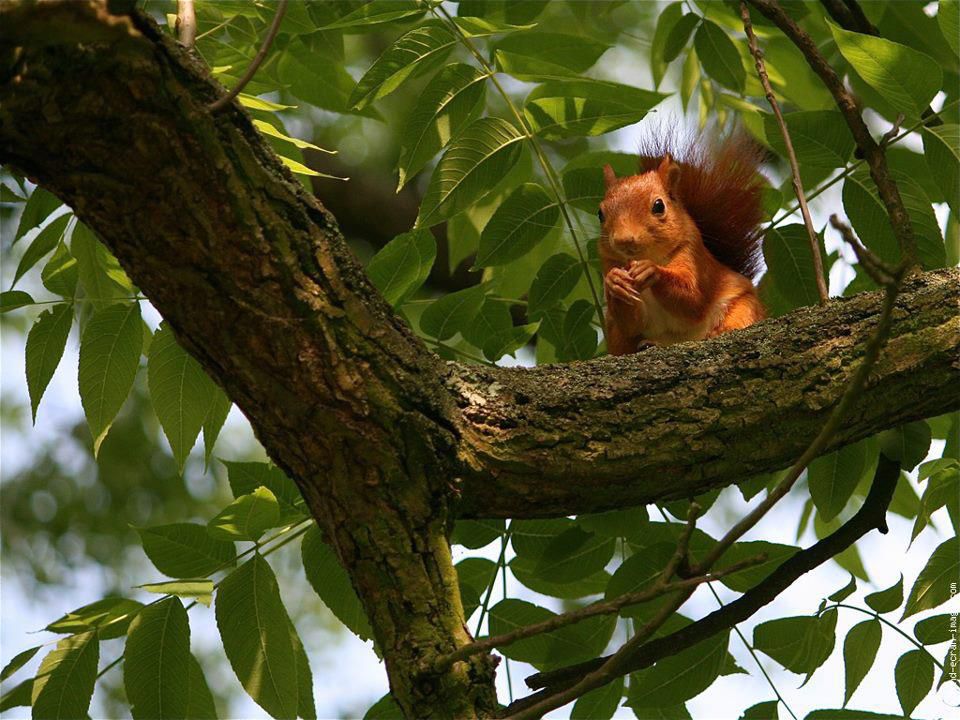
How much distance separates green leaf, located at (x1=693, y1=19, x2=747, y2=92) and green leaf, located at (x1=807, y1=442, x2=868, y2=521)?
1215 mm

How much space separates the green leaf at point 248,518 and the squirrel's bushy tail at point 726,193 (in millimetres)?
1383

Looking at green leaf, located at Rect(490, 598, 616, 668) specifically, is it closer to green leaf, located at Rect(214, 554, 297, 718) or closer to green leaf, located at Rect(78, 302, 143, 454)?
green leaf, located at Rect(214, 554, 297, 718)

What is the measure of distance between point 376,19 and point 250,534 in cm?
110

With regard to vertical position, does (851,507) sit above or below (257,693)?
above

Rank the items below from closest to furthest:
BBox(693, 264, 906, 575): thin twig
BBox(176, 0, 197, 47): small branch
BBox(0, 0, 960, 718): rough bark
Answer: BBox(693, 264, 906, 575): thin twig
BBox(0, 0, 960, 718): rough bark
BBox(176, 0, 197, 47): small branch

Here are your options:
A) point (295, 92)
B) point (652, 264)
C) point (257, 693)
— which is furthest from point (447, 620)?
point (295, 92)

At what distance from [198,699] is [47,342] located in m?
0.84

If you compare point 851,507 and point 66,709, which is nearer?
point 66,709

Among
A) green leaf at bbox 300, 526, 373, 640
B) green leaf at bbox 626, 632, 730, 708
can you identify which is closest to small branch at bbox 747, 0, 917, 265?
green leaf at bbox 626, 632, 730, 708

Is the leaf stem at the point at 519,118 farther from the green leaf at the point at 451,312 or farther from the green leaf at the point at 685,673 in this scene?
the green leaf at the point at 685,673

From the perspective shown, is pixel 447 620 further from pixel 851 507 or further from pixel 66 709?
pixel 851 507

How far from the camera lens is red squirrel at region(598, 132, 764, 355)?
8.30 feet

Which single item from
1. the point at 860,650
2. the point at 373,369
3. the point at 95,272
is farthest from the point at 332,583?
the point at 860,650

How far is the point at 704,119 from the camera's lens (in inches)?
141
